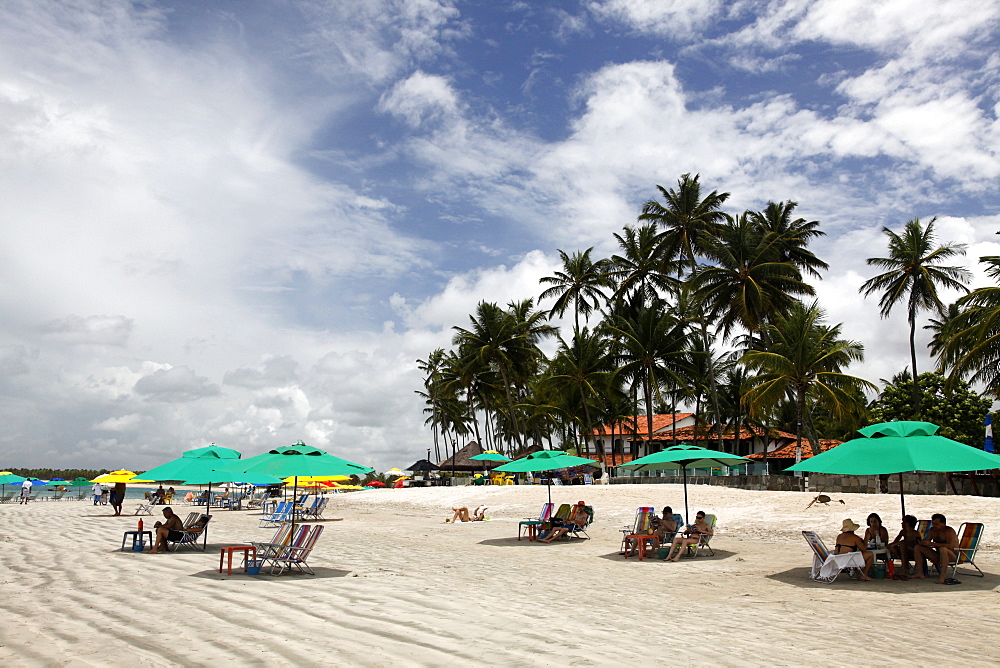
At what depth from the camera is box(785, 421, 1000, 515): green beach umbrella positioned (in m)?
8.72

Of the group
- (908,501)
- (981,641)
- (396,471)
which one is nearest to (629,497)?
(908,501)

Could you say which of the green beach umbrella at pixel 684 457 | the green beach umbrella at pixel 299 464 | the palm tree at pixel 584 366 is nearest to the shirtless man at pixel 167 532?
the green beach umbrella at pixel 299 464

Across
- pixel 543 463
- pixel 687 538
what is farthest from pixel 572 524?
pixel 687 538

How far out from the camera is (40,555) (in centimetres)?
1120

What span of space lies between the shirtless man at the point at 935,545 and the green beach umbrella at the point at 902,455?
73cm

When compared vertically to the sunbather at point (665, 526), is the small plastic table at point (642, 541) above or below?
below

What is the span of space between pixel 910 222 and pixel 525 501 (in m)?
24.9

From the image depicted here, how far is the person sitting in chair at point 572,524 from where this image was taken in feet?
49.8

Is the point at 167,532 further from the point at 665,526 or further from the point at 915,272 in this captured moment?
the point at 915,272

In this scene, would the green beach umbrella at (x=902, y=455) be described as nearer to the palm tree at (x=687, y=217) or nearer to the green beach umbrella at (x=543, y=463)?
the green beach umbrella at (x=543, y=463)

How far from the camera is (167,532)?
12.3 m

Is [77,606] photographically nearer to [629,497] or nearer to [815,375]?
[629,497]

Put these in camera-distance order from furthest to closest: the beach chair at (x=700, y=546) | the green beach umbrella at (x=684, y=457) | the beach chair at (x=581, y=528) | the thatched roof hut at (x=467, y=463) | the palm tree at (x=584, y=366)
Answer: the thatched roof hut at (x=467, y=463) → the palm tree at (x=584, y=366) → the beach chair at (x=581, y=528) → the green beach umbrella at (x=684, y=457) → the beach chair at (x=700, y=546)

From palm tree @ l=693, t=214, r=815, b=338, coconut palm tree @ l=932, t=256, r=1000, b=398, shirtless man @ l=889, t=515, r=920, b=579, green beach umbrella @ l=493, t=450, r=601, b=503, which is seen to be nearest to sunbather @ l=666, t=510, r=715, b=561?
shirtless man @ l=889, t=515, r=920, b=579
